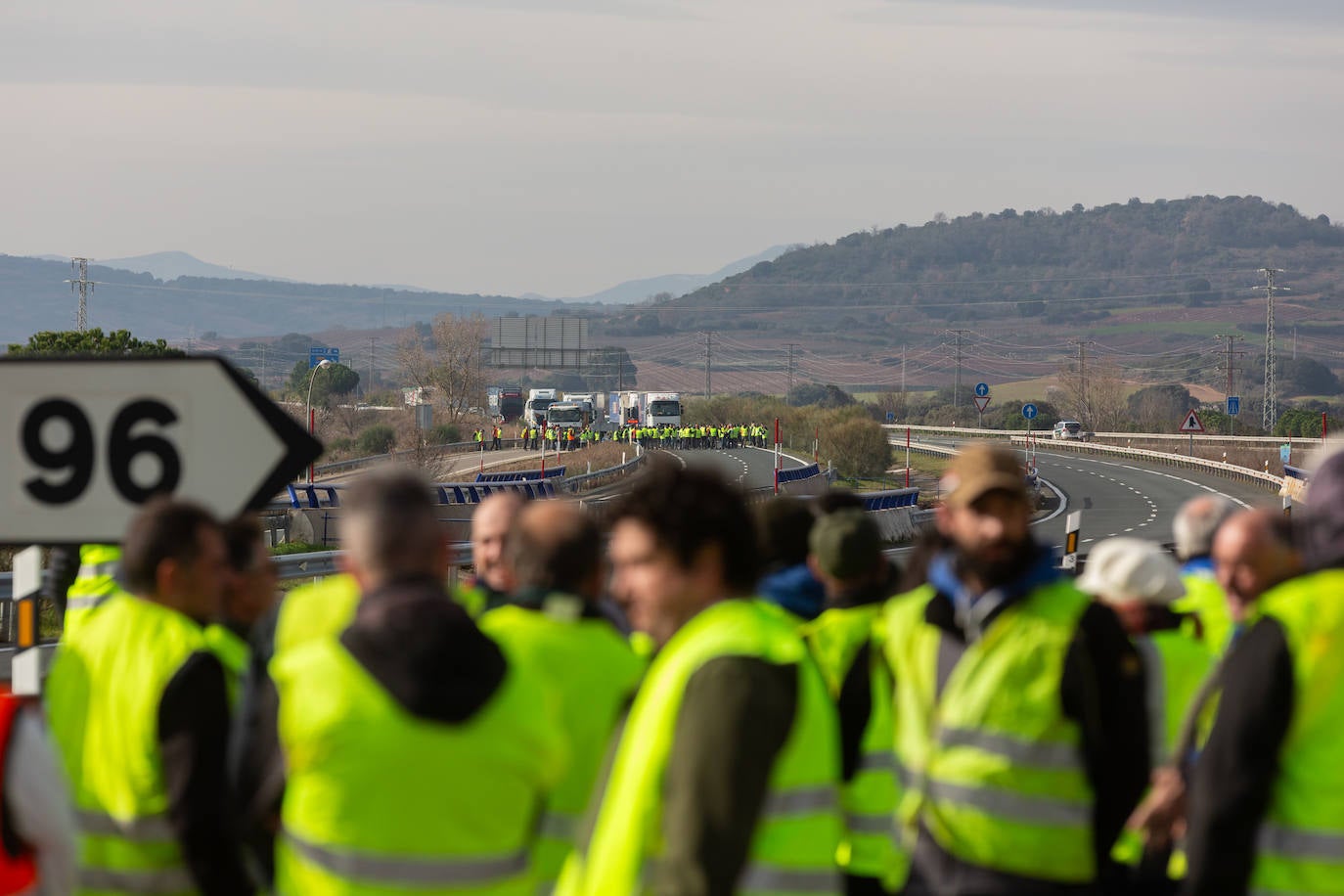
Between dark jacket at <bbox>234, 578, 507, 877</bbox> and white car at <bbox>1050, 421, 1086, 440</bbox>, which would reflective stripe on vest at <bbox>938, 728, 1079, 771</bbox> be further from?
white car at <bbox>1050, 421, 1086, 440</bbox>

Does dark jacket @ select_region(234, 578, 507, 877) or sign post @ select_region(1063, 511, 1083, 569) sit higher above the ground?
dark jacket @ select_region(234, 578, 507, 877)

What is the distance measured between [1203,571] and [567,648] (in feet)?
10.6

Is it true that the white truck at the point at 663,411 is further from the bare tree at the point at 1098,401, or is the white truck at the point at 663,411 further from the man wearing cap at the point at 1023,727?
the man wearing cap at the point at 1023,727

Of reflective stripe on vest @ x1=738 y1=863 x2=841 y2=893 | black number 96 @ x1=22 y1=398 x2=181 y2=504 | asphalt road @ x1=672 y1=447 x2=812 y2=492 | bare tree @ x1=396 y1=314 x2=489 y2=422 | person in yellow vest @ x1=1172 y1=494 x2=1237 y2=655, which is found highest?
bare tree @ x1=396 y1=314 x2=489 y2=422

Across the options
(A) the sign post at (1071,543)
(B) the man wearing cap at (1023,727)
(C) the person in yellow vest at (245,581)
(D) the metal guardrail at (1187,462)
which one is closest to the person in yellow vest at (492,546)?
(C) the person in yellow vest at (245,581)

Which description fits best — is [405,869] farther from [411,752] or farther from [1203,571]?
[1203,571]

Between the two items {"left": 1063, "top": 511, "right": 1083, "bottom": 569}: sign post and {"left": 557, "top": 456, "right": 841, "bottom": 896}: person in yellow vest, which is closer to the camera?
{"left": 557, "top": 456, "right": 841, "bottom": 896}: person in yellow vest

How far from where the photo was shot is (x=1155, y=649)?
4.92 metres

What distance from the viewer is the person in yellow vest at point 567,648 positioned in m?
4.14

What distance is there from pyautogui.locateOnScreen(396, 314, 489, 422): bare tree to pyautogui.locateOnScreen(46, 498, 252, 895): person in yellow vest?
313 feet

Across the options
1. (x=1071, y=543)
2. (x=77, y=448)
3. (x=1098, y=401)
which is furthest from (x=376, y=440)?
(x=77, y=448)

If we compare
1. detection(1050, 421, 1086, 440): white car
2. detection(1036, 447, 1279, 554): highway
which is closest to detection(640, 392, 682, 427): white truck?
detection(1036, 447, 1279, 554): highway

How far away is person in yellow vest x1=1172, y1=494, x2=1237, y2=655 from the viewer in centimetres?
598

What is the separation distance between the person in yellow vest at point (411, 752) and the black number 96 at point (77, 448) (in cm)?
146
